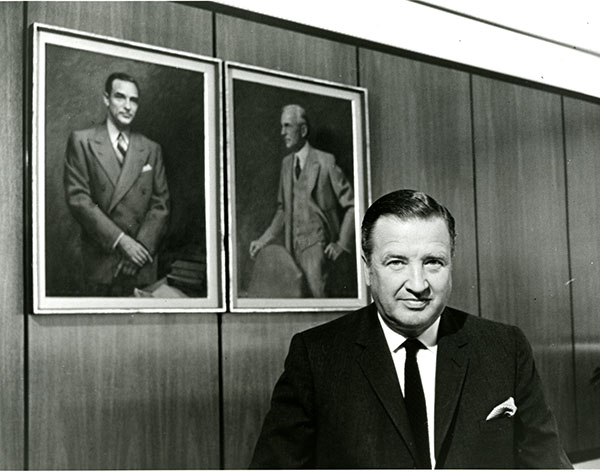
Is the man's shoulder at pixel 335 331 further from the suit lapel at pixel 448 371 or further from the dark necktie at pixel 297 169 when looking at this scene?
the dark necktie at pixel 297 169

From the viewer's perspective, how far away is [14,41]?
248 centimetres

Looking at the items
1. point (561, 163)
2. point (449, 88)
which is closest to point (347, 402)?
point (449, 88)

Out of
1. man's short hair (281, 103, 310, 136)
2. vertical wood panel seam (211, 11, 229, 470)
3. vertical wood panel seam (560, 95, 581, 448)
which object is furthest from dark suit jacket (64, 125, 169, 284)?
vertical wood panel seam (560, 95, 581, 448)

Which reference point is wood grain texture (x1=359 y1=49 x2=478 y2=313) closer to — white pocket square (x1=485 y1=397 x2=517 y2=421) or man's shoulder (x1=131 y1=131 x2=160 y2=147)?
man's shoulder (x1=131 y1=131 x2=160 y2=147)

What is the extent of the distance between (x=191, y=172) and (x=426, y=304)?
1.29m

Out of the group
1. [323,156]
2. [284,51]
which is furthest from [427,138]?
[284,51]

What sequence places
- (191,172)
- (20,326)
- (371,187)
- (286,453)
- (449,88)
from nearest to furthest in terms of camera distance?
(286,453), (20,326), (191,172), (371,187), (449,88)

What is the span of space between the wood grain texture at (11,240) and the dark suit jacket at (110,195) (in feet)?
0.63

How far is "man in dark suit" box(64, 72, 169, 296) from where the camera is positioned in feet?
8.54

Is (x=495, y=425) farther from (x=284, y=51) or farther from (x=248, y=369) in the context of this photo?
(x=284, y=51)

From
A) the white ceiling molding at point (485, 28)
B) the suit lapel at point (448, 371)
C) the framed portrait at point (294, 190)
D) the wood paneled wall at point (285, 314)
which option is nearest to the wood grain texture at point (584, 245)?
the wood paneled wall at point (285, 314)

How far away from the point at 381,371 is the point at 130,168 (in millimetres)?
1330

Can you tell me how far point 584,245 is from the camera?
11.8ft

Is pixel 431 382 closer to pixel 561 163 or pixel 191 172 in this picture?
pixel 191 172
